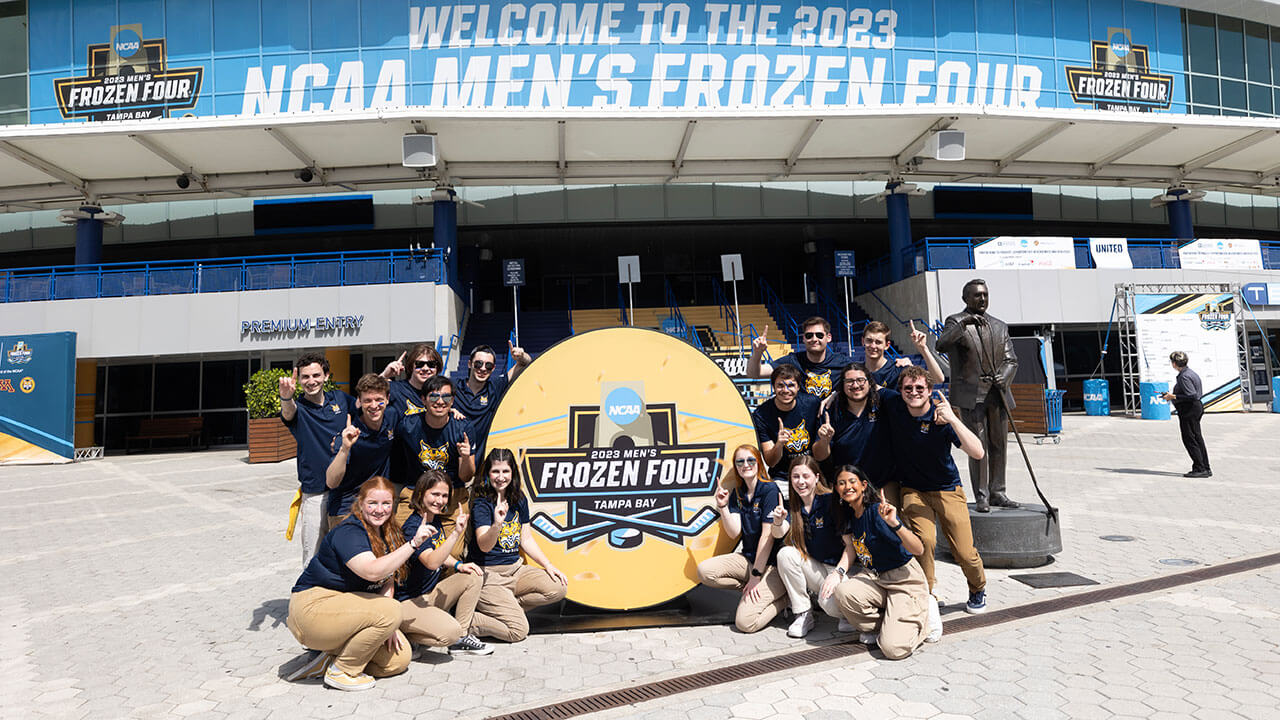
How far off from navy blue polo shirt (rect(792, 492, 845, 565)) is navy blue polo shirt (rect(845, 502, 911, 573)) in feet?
0.52

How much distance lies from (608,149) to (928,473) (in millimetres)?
16787

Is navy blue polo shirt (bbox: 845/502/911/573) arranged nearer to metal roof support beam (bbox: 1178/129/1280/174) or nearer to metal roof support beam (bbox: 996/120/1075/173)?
metal roof support beam (bbox: 996/120/1075/173)

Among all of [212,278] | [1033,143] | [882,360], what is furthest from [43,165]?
[1033,143]

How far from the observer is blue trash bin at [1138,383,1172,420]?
1972cm

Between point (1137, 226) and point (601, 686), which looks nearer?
point (601, 686)

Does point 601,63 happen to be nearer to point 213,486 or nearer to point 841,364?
point 213,486

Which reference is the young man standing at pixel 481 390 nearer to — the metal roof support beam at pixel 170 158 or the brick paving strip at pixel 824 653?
the brick paving strip at pixel 824 653

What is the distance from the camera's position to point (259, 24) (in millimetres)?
21656

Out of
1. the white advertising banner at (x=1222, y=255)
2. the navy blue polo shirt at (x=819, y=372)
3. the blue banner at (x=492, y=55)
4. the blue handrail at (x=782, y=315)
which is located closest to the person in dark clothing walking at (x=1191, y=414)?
the navy blue polo shirt at (x=819, y=372)

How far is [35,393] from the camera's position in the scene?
18000mm

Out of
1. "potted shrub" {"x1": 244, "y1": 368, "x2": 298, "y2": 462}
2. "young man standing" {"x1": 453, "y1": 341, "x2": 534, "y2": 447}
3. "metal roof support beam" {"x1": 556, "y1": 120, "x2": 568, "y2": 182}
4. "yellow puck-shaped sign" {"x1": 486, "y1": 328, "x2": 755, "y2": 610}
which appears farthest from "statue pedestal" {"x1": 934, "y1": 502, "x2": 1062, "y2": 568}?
"potted shrub" {"x1": 244, "y1": 368, "x2": 298, "y2": 462}

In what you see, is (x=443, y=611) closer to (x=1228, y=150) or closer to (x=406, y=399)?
(x=406, y=399)

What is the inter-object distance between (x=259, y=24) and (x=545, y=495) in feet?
74.5

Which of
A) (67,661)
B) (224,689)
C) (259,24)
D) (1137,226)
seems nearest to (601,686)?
(224,689)
